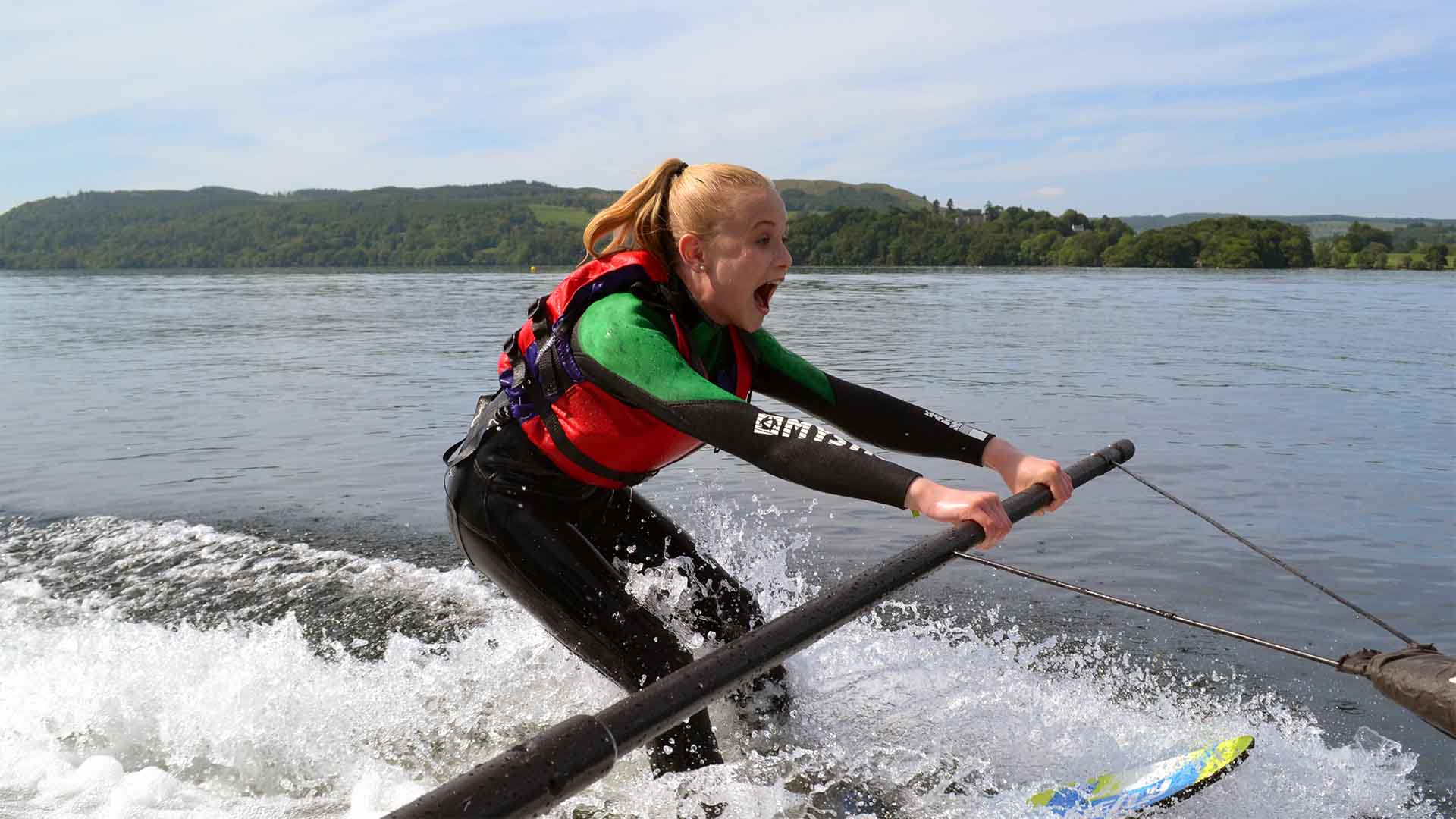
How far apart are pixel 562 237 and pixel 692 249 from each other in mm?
114103

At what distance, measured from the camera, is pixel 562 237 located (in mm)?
115562

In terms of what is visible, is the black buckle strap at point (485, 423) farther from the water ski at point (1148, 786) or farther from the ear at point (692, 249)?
the water ski at point (1148, 786)

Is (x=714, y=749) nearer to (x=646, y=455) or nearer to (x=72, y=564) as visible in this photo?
(x=646, y=455)

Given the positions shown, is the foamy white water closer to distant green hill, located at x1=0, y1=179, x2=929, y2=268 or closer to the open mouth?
the open mouth

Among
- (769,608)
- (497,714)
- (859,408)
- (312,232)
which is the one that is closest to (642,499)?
(859,408)

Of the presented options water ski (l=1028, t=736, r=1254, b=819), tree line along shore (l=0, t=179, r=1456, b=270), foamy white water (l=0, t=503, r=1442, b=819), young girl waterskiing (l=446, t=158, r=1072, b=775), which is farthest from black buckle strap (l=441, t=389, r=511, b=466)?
tree line along shore (l=0, t=179, r=1456, b=270)

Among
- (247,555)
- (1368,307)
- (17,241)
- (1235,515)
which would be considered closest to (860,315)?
(1368,307)

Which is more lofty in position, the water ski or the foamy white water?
the water ski

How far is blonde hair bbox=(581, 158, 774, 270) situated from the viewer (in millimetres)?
3762

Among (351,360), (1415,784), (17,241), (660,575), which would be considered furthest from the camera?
(17,241)

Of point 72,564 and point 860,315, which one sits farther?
point 860,315

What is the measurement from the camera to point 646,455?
156 inches

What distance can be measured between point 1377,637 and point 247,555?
7276 millimetres

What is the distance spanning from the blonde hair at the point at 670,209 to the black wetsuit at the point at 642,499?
0.95 ft
